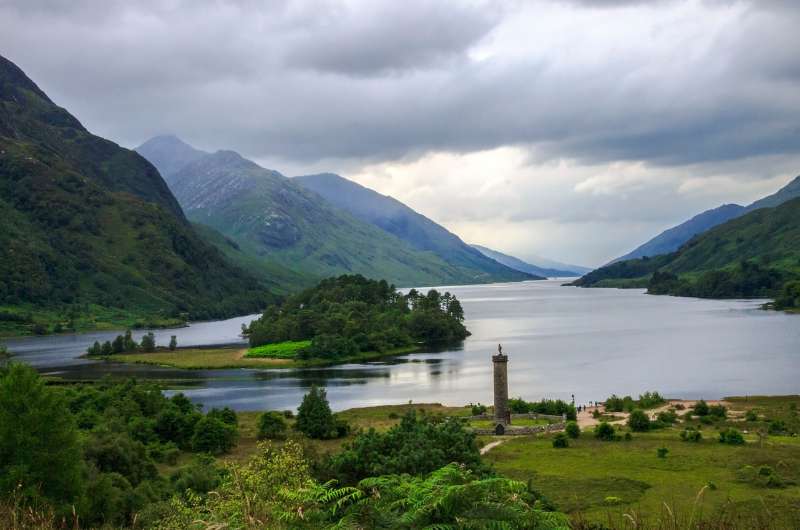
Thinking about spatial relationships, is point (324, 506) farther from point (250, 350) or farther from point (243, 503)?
point (250, 350)

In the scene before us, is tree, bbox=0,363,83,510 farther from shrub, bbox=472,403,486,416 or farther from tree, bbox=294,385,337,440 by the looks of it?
shrub, bbox=472,403,486,416

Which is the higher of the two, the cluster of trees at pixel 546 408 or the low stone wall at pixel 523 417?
the cluster of trees at pixel 546 408

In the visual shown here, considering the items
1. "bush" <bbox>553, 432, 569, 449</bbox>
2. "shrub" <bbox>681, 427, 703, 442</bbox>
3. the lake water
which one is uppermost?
the lake water

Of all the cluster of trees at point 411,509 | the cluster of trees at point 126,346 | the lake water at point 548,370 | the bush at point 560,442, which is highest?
the cluster of trees at point 411,509

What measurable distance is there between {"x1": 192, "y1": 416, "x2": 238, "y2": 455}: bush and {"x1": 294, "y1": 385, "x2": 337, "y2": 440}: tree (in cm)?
885

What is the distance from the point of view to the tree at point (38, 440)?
36.7 meters

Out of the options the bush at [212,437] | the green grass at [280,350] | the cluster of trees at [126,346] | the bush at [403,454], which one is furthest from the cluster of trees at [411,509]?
the cluster of trees at [126,346]

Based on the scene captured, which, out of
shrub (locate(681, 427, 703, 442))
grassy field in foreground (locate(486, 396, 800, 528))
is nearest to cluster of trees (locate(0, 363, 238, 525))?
grassy field in foreground (locate(486, 396, 800, 528))

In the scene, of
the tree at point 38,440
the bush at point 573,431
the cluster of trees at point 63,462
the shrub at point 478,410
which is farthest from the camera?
the shrub at point 478,410

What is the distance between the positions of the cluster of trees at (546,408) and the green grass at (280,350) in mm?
84202

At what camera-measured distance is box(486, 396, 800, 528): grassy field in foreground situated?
40.1 m

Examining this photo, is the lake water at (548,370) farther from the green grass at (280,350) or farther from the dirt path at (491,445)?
the dirt path at (491,445)

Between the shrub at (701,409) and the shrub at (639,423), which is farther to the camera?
the shrub at (701,409)

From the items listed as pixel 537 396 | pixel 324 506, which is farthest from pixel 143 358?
pixel 324 506
